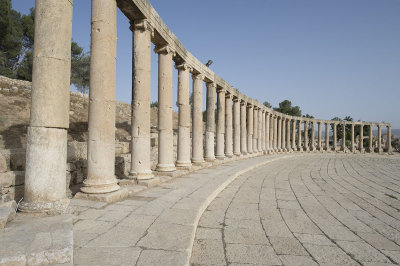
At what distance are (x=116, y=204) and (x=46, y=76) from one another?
10.4 feet

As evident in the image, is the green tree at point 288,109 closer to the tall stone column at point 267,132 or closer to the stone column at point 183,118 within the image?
the tall stone column at point 267,132

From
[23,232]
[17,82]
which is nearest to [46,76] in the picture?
[23,232]

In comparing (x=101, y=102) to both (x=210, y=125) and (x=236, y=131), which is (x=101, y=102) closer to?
(x=210, y=125)

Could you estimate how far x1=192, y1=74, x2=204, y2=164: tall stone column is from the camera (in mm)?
14297

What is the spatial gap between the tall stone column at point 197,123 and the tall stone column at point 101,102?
25.5 ft

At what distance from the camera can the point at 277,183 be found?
1108 centimetres

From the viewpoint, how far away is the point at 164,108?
10.8 m

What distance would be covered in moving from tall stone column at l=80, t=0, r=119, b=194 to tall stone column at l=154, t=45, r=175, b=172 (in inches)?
157

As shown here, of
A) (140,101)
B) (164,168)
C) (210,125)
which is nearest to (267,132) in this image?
(210,125)

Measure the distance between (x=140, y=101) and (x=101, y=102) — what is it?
2.23 meters

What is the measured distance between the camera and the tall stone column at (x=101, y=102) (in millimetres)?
6480

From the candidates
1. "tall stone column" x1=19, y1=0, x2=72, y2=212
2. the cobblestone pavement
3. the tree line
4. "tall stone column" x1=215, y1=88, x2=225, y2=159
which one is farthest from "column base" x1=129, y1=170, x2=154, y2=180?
the tree line

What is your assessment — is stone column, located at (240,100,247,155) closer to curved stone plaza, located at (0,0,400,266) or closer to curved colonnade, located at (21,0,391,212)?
curved colonnade, located at (21,0,391,212)

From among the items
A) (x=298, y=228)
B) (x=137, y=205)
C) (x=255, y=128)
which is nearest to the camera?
(x=298, y=228)
